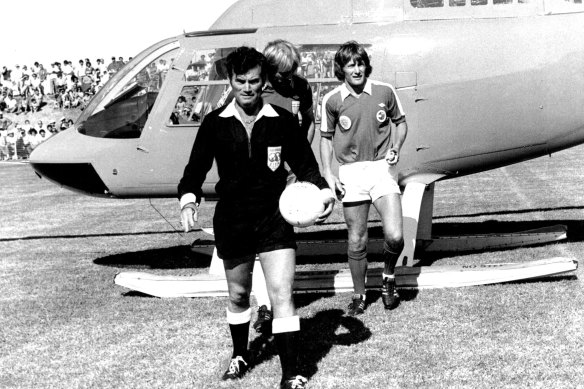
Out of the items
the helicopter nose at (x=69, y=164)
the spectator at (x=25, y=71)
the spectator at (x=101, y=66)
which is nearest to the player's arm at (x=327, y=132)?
the helicopter nose at (x=69, y=164)

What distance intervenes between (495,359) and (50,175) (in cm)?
566

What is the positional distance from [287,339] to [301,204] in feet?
2.62

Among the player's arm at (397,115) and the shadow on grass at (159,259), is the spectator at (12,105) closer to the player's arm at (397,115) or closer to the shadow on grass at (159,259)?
the shadow on grass at (159,259)

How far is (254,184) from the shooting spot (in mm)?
5402

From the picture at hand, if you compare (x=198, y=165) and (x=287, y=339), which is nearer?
(x=287, y=339)

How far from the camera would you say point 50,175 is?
9.61 meters

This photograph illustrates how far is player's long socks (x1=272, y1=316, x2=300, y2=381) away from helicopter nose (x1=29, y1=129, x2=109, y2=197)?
15.6 ft

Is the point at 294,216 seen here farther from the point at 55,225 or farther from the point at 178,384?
the point at 55,225

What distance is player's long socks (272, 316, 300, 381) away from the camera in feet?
17.1

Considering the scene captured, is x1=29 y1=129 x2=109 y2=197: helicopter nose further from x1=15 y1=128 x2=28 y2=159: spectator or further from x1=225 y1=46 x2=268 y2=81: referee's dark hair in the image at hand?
x1=15 y1=128 x2=28 y2=159: spectator

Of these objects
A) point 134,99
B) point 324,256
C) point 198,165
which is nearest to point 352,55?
point 198,165

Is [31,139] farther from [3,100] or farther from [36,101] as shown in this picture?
[3,100]

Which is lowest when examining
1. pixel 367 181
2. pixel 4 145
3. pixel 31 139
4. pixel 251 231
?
pixel 4 145

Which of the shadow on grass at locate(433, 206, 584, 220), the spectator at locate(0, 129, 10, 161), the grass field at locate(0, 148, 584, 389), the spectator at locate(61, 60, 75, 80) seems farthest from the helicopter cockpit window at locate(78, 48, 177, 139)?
the spectator at locate(61, 60, 75, 80)
